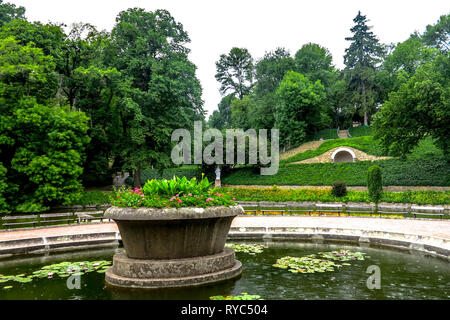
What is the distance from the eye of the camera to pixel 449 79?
1109 inches

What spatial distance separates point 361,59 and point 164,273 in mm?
53260

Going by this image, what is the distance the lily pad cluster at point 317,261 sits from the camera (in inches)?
285

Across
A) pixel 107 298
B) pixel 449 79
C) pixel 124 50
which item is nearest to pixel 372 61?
pixel 449 79

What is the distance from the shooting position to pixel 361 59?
167 feet

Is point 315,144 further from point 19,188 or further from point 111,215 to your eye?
point 111,215

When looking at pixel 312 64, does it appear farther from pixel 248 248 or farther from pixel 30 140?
pixel 248 248

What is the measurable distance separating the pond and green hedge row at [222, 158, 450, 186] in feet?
81.9

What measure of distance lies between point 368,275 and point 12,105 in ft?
71.3

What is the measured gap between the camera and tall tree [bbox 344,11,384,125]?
4956cm

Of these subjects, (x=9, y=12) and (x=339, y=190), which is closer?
(x=339, y=190)

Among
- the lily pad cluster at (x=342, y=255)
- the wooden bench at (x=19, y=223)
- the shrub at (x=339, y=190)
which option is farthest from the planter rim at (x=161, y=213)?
the shrub at (x=339, y=190)

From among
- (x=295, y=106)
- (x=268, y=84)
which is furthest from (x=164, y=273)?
(x=268, y=84)
